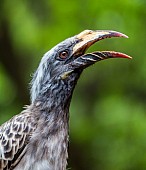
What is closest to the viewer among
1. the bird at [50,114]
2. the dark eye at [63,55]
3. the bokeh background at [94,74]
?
the bird at [50,114]

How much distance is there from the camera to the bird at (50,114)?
9406 millimetres

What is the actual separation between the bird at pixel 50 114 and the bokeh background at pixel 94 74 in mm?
5475

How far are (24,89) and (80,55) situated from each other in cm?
579

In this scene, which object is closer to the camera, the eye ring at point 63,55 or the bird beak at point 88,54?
the bird beak at point 88,54

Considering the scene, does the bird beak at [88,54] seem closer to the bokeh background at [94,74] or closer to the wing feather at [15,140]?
the wing feather at [15,140]

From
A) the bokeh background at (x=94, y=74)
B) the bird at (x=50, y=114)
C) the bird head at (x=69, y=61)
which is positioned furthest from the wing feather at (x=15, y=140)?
the bokeh background at (x=94, y=74)

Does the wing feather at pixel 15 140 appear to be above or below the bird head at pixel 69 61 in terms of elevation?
below

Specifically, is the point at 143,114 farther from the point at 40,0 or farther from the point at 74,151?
the point at 40,0

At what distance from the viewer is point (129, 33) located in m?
15.6

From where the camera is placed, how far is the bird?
30.9ft

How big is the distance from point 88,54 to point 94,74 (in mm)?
6763

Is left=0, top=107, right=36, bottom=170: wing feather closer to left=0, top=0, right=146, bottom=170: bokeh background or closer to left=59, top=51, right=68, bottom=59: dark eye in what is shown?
left=59, top=51, right=68, bottom=59: dark eye

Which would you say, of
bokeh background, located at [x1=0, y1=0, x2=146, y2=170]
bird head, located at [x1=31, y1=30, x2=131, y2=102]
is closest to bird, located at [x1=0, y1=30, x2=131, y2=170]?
bird head, located at [x1=31, y1=30, x2=131, y2=102]

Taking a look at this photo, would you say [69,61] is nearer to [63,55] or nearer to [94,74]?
[63,55]
